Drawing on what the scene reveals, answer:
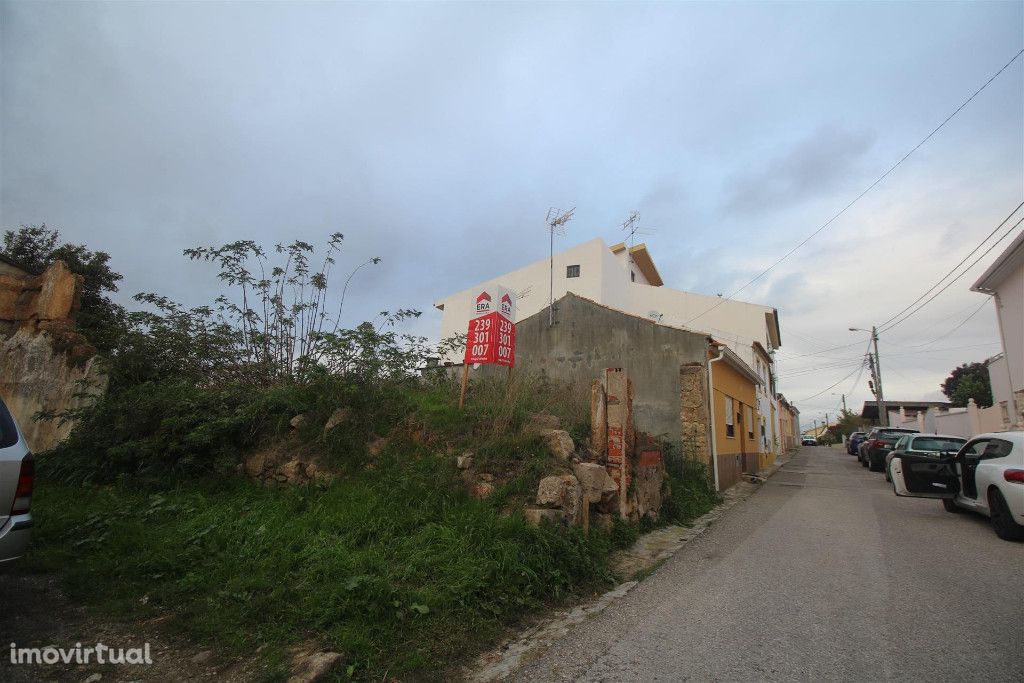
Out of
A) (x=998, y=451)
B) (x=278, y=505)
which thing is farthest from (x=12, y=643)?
(x=998, y=451)

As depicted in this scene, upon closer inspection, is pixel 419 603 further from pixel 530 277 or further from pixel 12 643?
pixel 530 277

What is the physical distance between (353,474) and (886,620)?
5.46 meters

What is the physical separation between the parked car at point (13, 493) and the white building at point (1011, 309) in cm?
2081

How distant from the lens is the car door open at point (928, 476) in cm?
868

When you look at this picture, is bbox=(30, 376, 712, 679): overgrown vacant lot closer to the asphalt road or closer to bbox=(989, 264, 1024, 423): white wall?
the asphalt road

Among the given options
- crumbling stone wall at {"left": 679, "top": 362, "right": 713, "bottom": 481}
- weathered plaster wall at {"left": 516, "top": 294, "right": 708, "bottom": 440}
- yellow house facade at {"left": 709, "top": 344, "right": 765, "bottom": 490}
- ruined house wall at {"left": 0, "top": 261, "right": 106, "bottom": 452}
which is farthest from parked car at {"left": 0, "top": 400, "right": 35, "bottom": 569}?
yellow house facade at {"left": 709, "top": 344, "right": 765, "bottom": 490}

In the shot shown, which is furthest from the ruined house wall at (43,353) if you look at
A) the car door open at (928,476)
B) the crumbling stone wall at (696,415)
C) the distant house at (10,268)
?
the car door open at (928,476)

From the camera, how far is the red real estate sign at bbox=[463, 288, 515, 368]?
8.00 metres

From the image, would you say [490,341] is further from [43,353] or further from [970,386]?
[970,386]

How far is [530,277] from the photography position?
91.0 ft

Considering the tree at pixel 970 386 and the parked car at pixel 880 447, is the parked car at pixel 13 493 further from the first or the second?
the tree at pixel 970 386

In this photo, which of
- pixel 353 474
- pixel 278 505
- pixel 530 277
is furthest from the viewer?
pixel 530 277

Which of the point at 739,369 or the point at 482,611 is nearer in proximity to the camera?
the point at 482,611

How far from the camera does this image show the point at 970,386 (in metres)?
38.4
